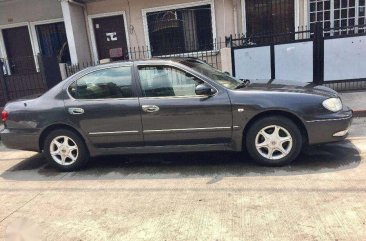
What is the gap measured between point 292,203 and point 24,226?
9.30 ft

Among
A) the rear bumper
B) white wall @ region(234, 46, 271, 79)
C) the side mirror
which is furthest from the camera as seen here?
white wall @ region(234, 46, 271, 79)

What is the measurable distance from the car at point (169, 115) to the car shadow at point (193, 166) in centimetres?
22

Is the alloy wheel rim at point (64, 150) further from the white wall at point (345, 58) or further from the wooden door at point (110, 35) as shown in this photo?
the wooden door at point (110, 35)

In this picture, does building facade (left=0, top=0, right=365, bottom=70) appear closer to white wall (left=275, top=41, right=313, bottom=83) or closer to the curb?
white wall (left=275, top=41, right=313, bottom=83)

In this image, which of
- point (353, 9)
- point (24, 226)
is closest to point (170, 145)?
point (24, 226)

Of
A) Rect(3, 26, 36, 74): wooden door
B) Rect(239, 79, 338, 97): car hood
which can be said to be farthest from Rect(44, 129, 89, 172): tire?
Rect(3, 26, 36, 74): wooden door

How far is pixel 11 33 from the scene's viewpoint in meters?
13.3

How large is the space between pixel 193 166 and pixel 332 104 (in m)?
2.02

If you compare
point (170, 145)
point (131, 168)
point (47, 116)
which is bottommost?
point (131, 168)

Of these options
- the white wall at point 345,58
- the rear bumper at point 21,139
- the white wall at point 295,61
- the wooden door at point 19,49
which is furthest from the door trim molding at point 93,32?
the rear bumper at point 21,139

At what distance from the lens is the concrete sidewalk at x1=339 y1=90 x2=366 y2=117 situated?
735 centimetres

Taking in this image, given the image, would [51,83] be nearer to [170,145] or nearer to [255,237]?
[170,145]

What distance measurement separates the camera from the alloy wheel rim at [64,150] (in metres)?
5.48

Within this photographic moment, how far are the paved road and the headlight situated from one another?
71 cm
